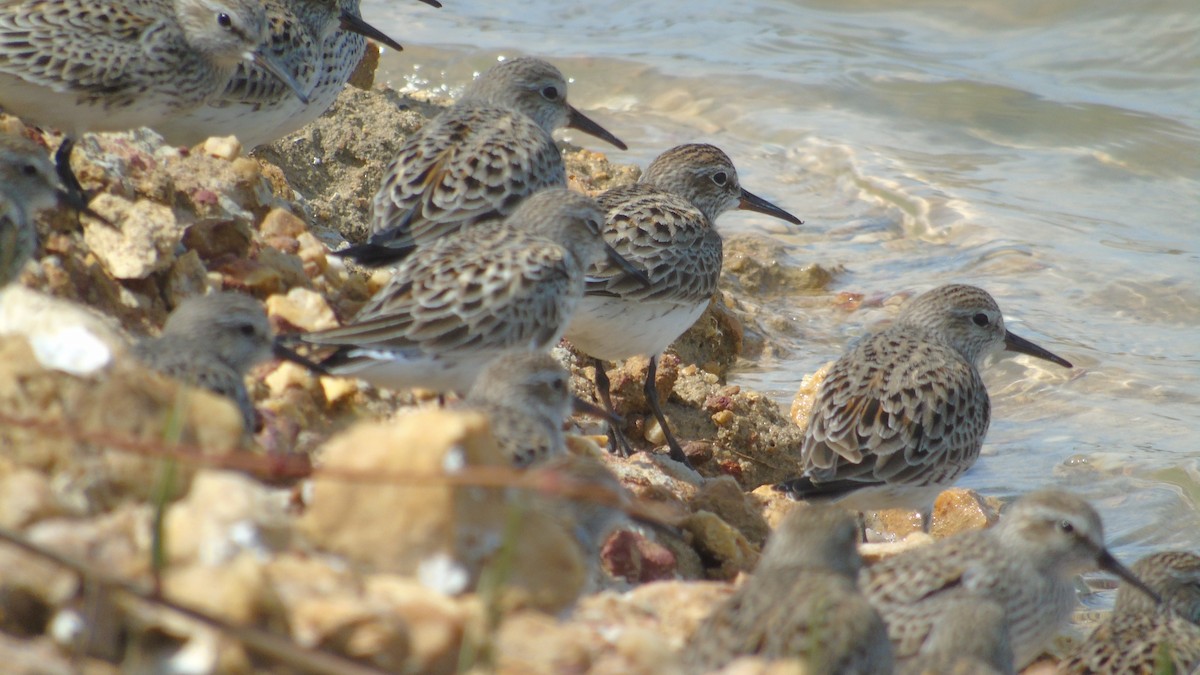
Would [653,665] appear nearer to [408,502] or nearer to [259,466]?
[408,502]

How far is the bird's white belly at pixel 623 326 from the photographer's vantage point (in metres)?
7.47

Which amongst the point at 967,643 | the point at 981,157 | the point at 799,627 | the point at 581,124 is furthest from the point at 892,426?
the point at 981,157

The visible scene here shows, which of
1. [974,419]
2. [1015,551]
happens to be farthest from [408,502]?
[974,419]

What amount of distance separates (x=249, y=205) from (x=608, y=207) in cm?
200

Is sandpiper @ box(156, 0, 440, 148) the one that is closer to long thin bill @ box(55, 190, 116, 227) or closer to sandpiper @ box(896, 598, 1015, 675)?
long thin bill @ box(55, 190, 116, 227)

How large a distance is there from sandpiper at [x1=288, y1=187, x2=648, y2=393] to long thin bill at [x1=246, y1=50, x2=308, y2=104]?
2.13m

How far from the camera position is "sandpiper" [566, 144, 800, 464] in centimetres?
747

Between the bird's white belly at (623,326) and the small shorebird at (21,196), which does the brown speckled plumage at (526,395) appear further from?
the bird's white belly at (623,326)

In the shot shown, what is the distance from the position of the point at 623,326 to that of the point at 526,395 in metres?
2.42

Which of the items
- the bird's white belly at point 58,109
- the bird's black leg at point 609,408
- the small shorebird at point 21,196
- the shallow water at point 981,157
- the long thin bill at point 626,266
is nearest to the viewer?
the small shorebird at point 21,196

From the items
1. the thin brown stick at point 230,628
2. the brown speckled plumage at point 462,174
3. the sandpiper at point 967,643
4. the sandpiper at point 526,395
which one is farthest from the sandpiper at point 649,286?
the thin brown stick at point 230,628

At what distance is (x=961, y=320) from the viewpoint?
27.4 feet

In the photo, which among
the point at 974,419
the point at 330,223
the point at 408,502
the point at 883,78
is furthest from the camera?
the point at 883,78

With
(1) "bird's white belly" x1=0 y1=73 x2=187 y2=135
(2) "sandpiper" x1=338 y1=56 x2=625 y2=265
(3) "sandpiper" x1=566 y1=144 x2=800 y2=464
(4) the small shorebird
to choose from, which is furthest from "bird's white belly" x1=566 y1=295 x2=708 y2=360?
(4) the small shorebird
